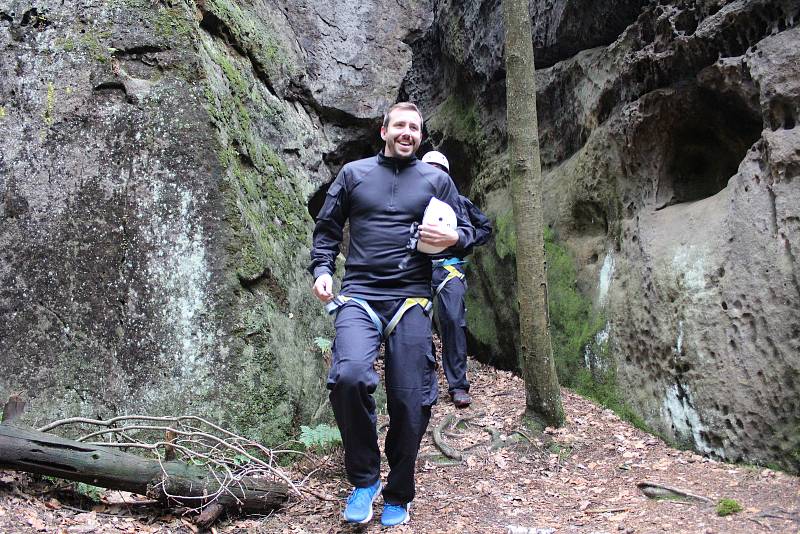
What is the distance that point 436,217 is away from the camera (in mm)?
3936

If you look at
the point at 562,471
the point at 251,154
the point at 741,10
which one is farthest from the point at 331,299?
the point at 741,10

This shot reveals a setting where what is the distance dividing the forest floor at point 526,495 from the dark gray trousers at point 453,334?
74 centimetres

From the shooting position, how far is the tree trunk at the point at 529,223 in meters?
5.38

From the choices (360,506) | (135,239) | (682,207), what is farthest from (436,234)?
(682,207)

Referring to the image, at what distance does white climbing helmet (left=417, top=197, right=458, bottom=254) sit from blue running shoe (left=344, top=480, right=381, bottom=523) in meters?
1.49

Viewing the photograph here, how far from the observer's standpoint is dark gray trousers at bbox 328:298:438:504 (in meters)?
3.59

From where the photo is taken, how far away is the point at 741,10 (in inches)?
194

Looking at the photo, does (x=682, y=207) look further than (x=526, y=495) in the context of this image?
Yes

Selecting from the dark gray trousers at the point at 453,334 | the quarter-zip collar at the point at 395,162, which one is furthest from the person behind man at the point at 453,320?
the quarter-zip collar at the point at 395,162

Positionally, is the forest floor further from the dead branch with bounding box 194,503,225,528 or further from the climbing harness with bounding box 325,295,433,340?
the climbing harness with bounding box 325,295,433,340

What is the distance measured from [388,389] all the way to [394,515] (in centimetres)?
77

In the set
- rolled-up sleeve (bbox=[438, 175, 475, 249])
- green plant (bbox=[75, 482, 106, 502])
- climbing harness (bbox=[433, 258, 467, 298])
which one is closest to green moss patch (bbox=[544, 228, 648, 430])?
climbing harness (bbox=[433, 258, 467, 298])

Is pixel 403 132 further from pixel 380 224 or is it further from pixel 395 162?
pixel 380 224

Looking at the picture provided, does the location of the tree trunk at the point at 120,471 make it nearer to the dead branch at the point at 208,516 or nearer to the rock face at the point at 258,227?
the dead branch at the point at 208,516
